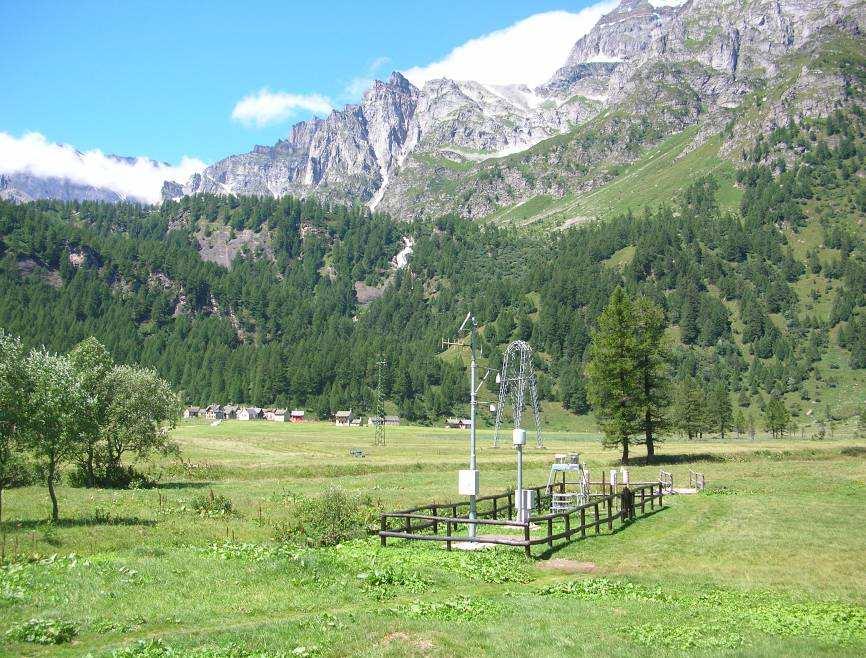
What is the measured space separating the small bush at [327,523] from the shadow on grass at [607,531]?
823 cm

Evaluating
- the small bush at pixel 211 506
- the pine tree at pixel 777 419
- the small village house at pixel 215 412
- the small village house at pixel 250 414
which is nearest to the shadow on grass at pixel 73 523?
the small bush at pixel 211 506

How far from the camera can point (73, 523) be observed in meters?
32.2

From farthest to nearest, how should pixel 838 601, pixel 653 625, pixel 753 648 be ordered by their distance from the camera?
pixel 838 601 → pixel 653 625 → pixel 753 648

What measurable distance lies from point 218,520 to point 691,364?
17994cm

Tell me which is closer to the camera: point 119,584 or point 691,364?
point 119,584

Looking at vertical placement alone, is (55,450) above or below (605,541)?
above

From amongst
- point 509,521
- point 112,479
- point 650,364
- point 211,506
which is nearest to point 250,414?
point 112,479

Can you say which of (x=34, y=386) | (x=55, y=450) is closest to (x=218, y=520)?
(x=55, y=450)

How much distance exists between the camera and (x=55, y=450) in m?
33.8

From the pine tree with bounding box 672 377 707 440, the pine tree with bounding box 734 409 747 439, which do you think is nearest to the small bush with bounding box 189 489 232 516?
the pine tree with bounding box 672 377 707 440

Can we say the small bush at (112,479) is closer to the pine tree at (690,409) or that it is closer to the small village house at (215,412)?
the pine tree at (690,409)

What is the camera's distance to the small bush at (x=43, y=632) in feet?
45.6

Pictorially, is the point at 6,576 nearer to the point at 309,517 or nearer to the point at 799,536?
the point at 309,517

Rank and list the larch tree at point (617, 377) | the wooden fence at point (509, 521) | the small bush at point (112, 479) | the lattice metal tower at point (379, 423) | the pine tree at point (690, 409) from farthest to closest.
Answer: the pine tree at point (690, 409) → the lattice metal tower at point (379, 423) → the larch tree at point (617, 377) → the small bush at point (112, 479) → the wooden fence at point (509, 521)
